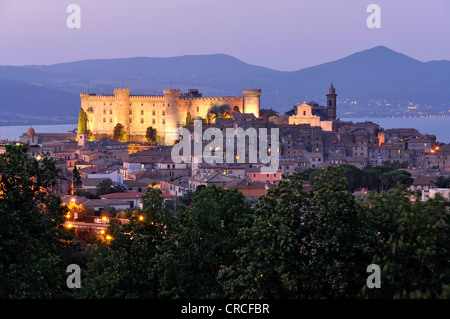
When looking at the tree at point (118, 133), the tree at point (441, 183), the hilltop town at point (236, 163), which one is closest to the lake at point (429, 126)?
the hilltop town at point (236, 163)

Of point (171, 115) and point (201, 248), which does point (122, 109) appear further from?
point (201, 248)

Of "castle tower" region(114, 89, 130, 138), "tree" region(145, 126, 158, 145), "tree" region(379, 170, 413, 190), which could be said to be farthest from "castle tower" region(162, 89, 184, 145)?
"tree" region(379, 170, 413, 190)

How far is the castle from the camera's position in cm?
6500

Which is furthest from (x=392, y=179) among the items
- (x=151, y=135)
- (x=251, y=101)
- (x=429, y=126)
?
(x=429, y=126)

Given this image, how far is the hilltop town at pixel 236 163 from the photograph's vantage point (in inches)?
1517

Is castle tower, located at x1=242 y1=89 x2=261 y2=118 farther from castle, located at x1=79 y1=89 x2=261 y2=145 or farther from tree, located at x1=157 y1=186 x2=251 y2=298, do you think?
tree, located at x1=157 y1=186 x2=251 y2=298

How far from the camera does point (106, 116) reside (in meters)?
66.9

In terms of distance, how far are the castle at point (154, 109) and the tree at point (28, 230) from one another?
50.8 m

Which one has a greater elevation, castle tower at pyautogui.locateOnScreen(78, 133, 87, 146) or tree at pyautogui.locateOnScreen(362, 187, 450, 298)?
castle tower at pyautogui.locateOnScreen(78, 133, 87, 146)

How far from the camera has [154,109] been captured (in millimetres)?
66188

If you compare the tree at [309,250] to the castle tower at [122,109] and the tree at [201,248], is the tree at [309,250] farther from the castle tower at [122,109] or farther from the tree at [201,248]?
the castle tower at [122,109]
